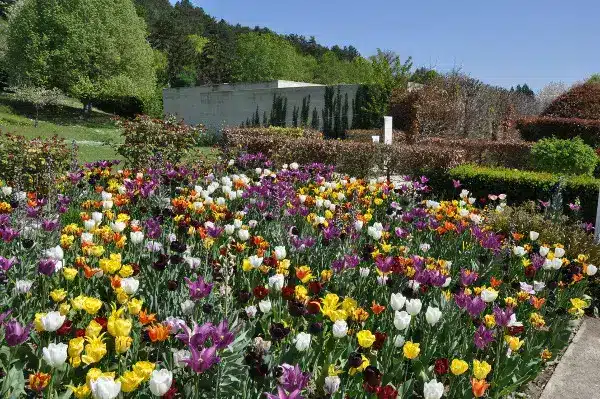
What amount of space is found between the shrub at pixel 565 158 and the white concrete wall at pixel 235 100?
43.5 feet

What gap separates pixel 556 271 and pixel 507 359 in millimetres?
1725

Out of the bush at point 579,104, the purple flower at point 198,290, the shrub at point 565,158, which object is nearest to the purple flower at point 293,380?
the purple flower at point 198,290

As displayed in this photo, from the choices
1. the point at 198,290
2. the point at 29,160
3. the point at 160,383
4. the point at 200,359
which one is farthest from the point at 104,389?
the point at 29,160

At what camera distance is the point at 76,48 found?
102 ft

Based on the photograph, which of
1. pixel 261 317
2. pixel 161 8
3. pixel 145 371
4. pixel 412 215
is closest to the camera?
pixel 145 371

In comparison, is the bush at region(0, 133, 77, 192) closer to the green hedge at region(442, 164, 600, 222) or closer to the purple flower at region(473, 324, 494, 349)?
the purple flower at region(473, 324, 494, 349)

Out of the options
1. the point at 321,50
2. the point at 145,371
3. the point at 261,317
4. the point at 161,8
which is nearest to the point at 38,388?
the point at 145,371

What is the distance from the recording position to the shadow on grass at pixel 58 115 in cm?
3150

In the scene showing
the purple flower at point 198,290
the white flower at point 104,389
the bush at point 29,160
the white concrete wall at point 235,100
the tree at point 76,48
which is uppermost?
the tree at point 76,48

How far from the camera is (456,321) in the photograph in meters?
3.06

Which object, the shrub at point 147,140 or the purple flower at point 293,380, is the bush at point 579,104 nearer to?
the shrub at point 147,140

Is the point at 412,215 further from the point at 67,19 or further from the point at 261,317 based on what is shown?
the point at 67,19

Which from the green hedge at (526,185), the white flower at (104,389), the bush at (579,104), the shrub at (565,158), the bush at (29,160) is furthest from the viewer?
the bush at (579,104)

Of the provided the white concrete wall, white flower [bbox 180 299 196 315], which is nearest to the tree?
the white concrete wall
